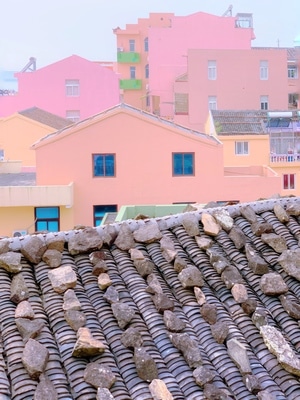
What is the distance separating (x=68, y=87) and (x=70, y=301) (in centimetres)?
3248

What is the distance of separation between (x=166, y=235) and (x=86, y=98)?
31472mm

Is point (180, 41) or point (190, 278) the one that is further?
point (180, 41)

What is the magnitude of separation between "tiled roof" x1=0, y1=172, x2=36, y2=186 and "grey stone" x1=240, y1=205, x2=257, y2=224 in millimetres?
16094

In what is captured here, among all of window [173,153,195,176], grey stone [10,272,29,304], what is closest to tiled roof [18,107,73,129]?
window [173,153,195,176]

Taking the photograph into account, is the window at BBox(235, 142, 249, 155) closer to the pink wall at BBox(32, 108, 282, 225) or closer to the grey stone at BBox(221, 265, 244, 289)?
the pink wall at BBox(32, 108, 282, 225)

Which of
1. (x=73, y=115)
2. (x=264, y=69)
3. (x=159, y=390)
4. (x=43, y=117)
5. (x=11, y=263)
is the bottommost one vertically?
(x=159, y=390)

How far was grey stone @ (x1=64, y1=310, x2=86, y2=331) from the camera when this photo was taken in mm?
3506

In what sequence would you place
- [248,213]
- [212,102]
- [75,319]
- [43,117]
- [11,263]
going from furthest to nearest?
[212,102], [43,117], [248,213], [11,263], [75,319]

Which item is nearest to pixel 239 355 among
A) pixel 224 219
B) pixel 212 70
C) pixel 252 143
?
pixel 224 219

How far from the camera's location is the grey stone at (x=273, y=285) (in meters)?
4.06

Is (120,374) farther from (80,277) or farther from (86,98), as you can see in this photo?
(86,98)

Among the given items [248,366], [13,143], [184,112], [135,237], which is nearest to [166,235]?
[135,237]

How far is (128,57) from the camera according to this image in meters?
45.9

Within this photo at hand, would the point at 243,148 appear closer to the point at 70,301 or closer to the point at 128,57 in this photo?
the point at 70,301
